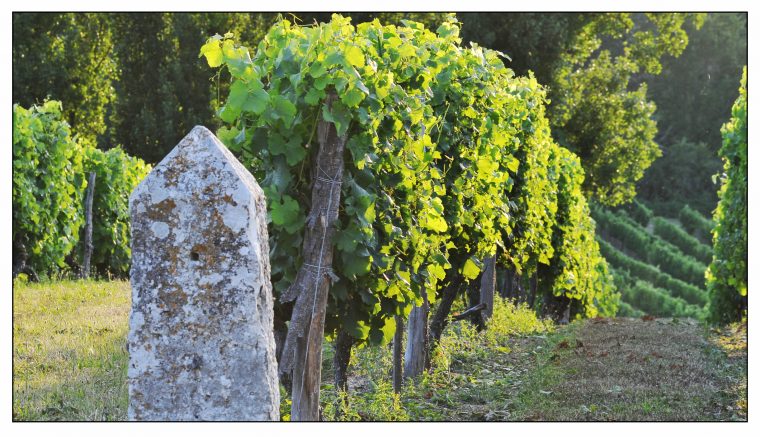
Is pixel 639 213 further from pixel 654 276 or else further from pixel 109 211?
pixel 109 211

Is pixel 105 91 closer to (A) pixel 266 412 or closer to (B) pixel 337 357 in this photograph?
(B) pixel 337 357

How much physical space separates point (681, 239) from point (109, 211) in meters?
38.8

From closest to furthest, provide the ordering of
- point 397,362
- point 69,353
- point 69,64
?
point 397,362 → point 69,353 → point 69,64

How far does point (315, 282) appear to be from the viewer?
186 inches

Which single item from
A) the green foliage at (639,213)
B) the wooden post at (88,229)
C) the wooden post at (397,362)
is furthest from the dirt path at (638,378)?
the green foliage at (639,213)

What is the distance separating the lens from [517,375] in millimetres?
8312

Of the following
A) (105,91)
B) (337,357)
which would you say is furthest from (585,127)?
(337,357)

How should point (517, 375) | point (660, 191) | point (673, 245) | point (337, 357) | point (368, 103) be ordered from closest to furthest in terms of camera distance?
point (368, 103) → point (337, 357) → point (517, 375) → point (673, 245) → point (660, 191)

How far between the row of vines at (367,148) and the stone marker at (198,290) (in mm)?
1454

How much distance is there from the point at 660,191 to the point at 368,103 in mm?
50926

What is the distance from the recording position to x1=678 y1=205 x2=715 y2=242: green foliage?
4838 centimetres

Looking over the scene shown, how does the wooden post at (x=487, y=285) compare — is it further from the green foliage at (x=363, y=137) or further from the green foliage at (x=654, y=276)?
the green foliage at (x=654, y=276)

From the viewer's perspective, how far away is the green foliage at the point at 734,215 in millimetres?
10656

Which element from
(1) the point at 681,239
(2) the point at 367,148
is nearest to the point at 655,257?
(1) the point at 681,239
